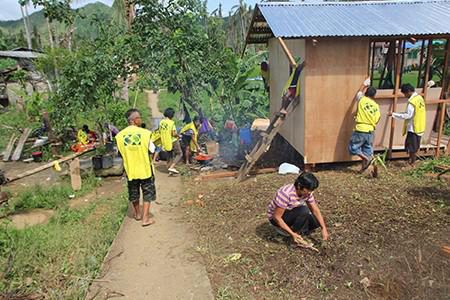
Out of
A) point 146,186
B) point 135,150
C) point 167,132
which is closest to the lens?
point 135,150

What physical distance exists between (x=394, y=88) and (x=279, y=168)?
Answer: 2.84 metres

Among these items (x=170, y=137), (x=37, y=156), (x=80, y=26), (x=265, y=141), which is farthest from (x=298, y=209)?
(x=80, y=26)

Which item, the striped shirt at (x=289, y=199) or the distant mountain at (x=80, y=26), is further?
the distant mountain at (x=80, y=26)

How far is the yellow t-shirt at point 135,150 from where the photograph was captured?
5.32m

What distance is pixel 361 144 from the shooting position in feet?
23.6

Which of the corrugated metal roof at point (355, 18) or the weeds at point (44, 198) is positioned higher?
the corrugated metal roof at point (355, 18)

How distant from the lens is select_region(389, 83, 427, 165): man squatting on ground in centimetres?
716

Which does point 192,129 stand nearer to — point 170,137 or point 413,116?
point 170,137

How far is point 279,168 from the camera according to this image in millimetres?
7844

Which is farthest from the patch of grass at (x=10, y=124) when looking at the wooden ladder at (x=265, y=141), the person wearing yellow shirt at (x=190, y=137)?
the wooden ladder at (x=265, y=141)

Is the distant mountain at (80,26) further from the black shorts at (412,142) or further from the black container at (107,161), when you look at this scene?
the black shorts at (412,142)

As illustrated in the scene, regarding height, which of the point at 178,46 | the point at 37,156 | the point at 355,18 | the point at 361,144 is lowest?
the point at 37,156

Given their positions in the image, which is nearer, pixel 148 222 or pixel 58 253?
pixel 58 253

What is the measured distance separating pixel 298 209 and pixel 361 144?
3292mm
